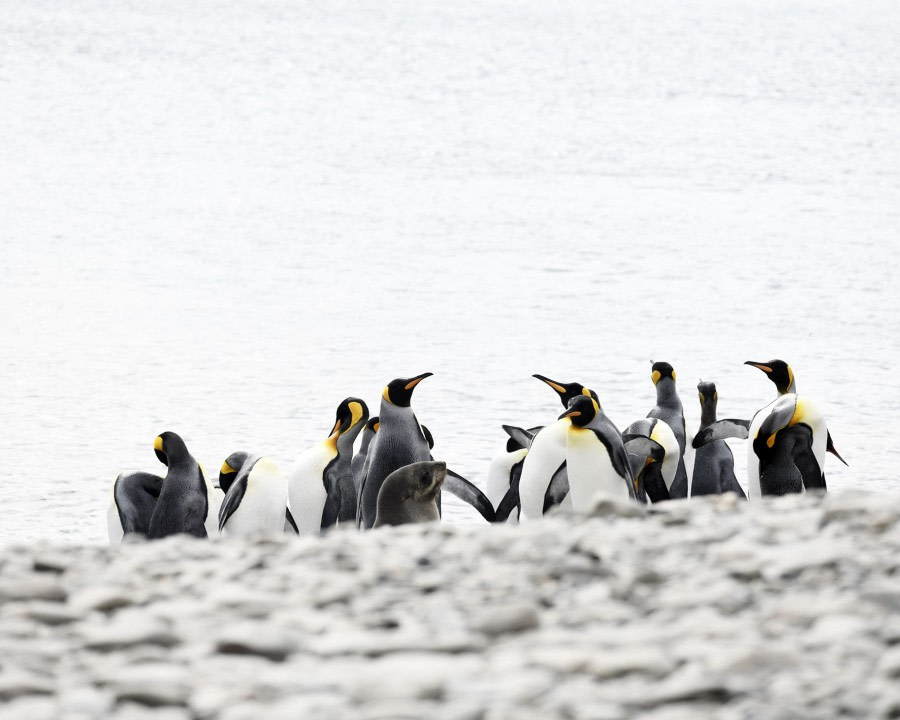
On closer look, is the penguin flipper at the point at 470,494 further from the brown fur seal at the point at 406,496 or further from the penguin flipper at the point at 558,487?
the brown fur seal at the point at 406,496

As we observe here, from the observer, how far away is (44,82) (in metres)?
28.5

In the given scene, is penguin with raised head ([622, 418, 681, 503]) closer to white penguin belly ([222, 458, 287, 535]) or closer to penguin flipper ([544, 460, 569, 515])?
penguin flipper ([544, 460, 569, 515])

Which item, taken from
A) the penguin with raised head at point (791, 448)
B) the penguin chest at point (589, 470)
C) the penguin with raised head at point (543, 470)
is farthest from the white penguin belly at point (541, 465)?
the penguin with raised head at point (791, 448)

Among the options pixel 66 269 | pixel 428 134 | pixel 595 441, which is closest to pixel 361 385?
pixel 595 441

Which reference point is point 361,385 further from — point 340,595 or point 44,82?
point 44,82

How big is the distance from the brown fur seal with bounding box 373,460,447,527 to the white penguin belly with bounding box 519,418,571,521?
3.60 feet

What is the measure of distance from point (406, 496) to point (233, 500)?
1345 millimetres

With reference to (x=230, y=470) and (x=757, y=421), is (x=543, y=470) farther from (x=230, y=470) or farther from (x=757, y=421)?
(x=230, y=470)

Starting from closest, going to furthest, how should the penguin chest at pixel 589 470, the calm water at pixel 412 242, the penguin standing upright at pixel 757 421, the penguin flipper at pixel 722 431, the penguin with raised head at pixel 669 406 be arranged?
the penguin chest at pixel 589 470
the penguin standing upright at pixel 757 421
the penguin flipper at pixel 722 431
the penguin with raised head at pixel 669 406
the calm water at pixel 412 242

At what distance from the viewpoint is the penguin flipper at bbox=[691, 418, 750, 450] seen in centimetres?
586

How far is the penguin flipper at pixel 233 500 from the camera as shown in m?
5.09

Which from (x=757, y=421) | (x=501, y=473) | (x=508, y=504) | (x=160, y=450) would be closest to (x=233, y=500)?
(x=160, y=450)

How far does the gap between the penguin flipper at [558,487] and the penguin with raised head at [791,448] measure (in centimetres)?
69

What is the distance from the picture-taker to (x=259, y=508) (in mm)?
5082
